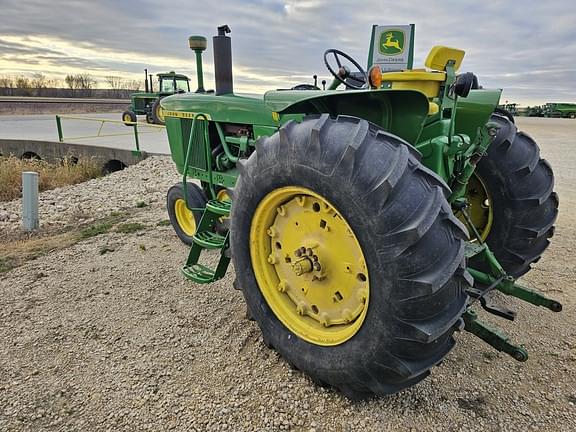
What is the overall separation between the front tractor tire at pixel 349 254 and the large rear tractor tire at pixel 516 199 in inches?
43.4

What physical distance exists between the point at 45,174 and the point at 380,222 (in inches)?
336

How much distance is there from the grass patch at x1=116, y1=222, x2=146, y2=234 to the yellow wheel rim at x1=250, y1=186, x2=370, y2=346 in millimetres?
2804

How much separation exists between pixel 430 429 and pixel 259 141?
149cm

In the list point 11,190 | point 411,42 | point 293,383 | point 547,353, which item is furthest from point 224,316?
point 11,190

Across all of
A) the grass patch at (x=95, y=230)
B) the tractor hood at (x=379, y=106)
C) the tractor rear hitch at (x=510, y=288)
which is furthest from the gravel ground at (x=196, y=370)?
the tractor hood at (x=379, y=106)

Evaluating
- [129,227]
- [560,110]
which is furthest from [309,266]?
[560,110]

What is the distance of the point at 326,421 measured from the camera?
6.47 feet

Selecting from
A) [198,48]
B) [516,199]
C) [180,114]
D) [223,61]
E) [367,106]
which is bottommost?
[516,199]

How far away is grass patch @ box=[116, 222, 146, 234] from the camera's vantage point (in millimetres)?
4716

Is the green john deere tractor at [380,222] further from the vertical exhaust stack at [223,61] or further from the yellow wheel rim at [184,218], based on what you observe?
the yellow wheel rim at [184,218]

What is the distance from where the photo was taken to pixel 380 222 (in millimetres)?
1665

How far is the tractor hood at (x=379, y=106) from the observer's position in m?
2.11

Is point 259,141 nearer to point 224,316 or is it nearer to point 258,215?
point 258,215

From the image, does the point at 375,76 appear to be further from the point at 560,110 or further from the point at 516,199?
the point at 560,110
